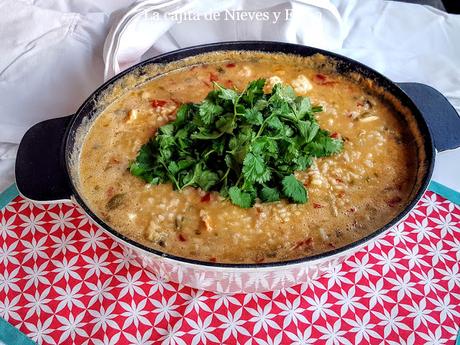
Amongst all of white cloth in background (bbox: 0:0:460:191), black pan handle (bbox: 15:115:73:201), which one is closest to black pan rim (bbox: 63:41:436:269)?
black pan handle (bbox: 15:115:73:201)

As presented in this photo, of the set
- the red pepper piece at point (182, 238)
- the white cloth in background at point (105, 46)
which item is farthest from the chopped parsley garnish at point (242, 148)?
the white cloth in background at point (105, 46)

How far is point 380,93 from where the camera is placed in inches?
74.2

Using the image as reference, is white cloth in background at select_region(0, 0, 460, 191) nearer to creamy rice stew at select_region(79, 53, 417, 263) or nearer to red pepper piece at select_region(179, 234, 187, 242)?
creamy rice stew at select_region(79, 53, 417, 263)

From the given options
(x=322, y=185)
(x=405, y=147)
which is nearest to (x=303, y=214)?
(x=322, y=185)

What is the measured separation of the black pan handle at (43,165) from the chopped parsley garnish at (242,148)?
23 cm

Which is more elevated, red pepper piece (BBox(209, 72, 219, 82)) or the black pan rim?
the black pan rim

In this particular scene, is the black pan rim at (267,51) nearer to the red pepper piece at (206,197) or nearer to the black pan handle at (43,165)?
the black pan handle at (43,165)

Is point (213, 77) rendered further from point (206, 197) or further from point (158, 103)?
point (206, 197)

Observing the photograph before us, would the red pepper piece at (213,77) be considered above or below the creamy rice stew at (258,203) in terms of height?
above

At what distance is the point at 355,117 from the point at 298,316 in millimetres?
720

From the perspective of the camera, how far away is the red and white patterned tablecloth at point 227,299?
147cm

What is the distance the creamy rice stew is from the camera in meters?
1.48

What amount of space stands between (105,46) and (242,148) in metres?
0.89

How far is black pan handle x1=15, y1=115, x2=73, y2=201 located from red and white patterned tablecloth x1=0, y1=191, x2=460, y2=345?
29 centimetres
